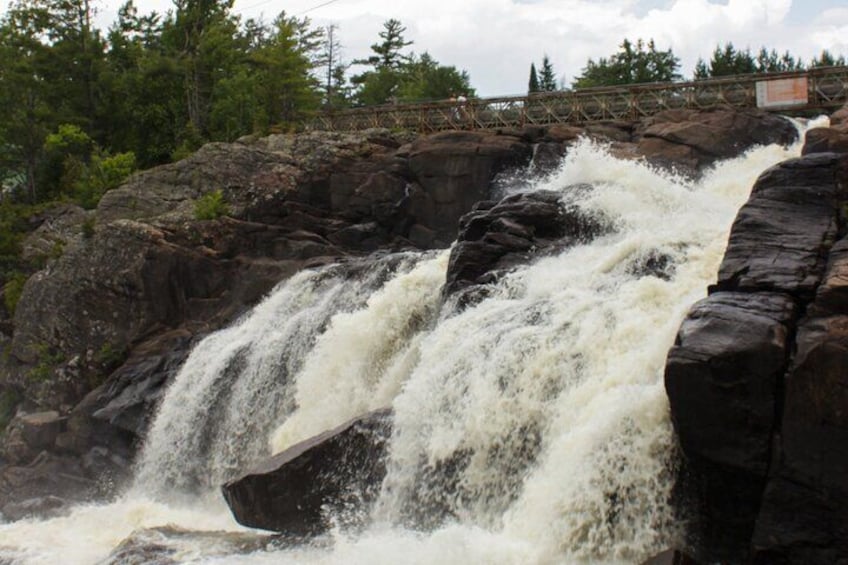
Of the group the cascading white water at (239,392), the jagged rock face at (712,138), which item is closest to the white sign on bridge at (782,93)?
the jagged rock face at (712,138)

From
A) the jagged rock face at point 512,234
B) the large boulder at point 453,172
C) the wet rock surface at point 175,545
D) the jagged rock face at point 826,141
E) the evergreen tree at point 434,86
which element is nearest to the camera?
the wet rock surface at point 175,545

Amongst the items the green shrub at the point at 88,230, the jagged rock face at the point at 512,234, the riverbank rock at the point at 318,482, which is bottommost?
the riverbank rock at the point at 318,482

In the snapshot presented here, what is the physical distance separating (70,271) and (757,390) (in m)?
21.8

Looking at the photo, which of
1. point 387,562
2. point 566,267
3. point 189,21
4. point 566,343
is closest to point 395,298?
point 566,267

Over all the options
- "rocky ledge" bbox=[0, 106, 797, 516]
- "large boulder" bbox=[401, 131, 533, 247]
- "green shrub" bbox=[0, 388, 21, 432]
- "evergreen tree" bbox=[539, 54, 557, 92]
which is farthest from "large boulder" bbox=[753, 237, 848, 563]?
"evergreen tree" bbox=[539, 54, 557, 92]

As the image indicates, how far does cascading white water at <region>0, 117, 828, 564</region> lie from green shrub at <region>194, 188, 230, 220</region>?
5.49 metres

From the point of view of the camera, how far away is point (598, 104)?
26.3m

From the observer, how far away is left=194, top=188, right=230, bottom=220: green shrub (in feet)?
86.6

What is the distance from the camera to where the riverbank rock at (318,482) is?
12.9m

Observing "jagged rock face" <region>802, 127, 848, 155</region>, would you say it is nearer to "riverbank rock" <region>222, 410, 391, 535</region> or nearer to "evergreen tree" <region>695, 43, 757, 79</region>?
"riverbank rock" <region>222, 410, 391, 535</region>

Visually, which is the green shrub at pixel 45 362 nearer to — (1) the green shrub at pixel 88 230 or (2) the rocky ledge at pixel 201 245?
(2) the rocky ledge at pixel 201 245

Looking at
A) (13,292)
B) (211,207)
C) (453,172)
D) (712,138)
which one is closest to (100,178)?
(13,292)

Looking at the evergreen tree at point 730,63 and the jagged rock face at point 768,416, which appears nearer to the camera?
the jagged rock face at point 768,416

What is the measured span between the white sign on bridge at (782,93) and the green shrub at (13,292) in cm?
2365
